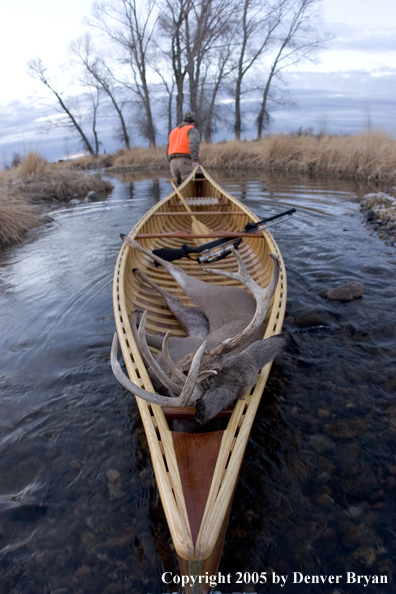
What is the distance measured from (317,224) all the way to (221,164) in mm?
14377

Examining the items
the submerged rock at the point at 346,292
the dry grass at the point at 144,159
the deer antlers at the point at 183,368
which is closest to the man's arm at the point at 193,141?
the submerged rock at the point at 346,292

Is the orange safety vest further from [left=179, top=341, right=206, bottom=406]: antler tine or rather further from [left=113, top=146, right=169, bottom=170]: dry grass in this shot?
[left=113, top=146, right=169, bottom=170]: dry grass

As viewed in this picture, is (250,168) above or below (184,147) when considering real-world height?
below

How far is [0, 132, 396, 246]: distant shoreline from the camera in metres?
10.0

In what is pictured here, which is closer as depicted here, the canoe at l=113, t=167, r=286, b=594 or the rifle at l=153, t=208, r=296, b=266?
the canoe at l=113, t=167, r=286, b=594

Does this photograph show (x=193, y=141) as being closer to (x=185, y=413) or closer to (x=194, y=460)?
(x=185, y=413)

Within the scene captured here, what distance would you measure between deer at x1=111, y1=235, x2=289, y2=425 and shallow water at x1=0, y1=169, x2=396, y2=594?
27.3 inches

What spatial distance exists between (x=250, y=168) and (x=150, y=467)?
63.6ft

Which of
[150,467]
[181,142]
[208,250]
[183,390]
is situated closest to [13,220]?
[181,142]

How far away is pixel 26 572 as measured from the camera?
1.90 metres

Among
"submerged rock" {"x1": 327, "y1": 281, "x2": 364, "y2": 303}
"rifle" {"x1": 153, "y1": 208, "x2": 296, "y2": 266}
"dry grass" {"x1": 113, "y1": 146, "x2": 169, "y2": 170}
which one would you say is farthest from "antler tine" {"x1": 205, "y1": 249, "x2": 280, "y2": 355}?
"dry grass" {"x1": 113, "y1": 146, "x2": 169, "y2": 170}

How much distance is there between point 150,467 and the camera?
7.89 ft

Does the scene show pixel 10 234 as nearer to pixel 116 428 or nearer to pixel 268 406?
pixel 116 428

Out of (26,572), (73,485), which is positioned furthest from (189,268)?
(26,572)
